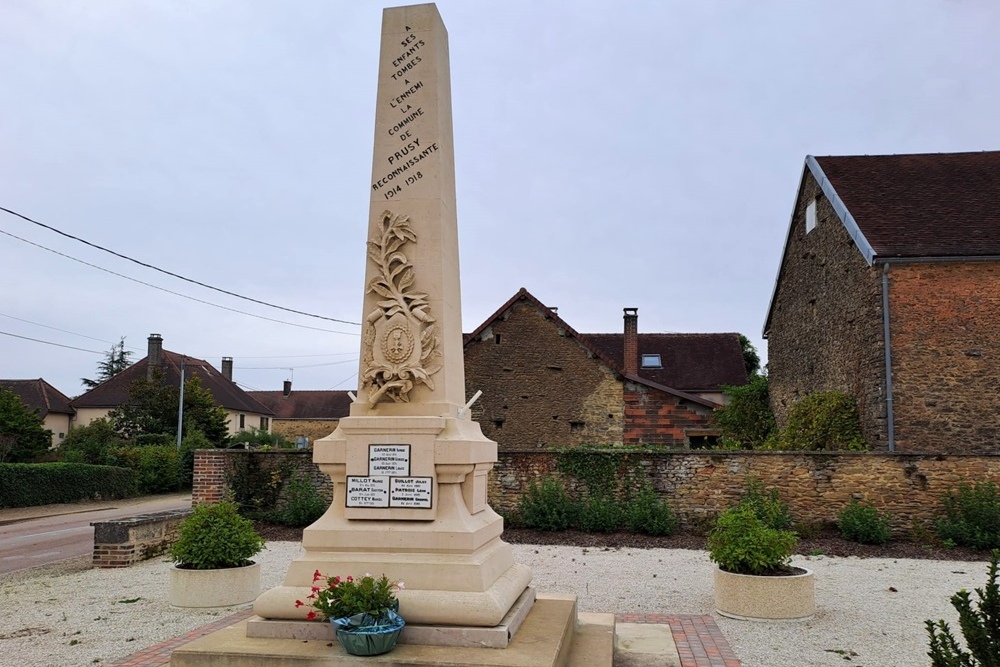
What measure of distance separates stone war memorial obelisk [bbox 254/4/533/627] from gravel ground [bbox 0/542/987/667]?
241 centimetres

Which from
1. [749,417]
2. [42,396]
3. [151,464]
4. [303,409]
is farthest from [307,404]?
[749,417]

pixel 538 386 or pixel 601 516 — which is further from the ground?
pixel 538 386

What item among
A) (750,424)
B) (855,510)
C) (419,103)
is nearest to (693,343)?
(750,424)

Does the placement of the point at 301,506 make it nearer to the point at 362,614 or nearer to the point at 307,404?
the point at 362,614

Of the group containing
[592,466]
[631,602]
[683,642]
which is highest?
[592,466]

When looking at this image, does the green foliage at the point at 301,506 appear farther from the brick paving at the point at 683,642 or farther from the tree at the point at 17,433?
the tree at the point at 17,433

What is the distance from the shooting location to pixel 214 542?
8.11 metres

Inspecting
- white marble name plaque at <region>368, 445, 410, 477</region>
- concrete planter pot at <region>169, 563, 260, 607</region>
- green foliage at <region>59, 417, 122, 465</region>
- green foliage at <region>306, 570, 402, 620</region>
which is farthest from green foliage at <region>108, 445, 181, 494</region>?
green foliage at <region>306, 570, 402, 620</region>

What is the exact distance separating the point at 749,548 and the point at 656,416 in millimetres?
13765

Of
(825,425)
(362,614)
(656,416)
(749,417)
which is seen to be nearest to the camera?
(362,614)

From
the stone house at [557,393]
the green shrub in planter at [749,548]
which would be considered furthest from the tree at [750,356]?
the green shrub in planter at [749,548]

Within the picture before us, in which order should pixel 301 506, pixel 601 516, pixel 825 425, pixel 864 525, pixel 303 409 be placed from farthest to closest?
1. pixel 303 409
2. pixel 825 425
3. pixel 301 506
4. pixel 601 516
5. pixel 864 525

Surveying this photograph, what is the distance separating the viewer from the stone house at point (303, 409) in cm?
5400

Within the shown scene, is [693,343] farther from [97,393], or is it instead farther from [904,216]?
[97,393]
